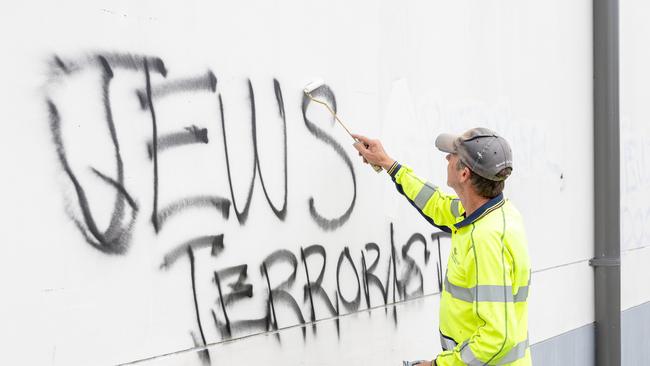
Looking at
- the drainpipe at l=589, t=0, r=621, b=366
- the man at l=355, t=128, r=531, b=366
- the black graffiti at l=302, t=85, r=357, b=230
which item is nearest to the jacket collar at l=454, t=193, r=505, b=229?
the man at l=355, t=128, r=531, b=366

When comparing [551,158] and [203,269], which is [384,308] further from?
[551,158]

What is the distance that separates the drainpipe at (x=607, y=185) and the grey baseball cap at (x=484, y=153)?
322 centimetres

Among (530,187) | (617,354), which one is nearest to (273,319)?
(530,187)

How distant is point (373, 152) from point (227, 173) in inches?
30.7

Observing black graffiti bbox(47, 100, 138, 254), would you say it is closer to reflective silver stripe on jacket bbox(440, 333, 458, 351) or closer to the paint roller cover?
the paint roller cover

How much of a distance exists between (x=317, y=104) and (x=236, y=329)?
1.09m

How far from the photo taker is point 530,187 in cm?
523

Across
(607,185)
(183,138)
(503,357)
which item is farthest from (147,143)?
(607,185)

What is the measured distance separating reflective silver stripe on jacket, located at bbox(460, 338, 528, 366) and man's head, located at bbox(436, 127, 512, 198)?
588 mm

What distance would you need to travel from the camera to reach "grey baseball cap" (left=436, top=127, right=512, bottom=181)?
117 inches

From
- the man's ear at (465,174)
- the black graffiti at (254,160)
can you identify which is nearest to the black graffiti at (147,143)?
the black graffiti at (254,160)

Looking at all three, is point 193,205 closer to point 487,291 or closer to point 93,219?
point 93,219

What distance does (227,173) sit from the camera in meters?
3.10

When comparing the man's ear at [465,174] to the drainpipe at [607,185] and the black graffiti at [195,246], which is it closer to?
the black graffiti at [195,246]
